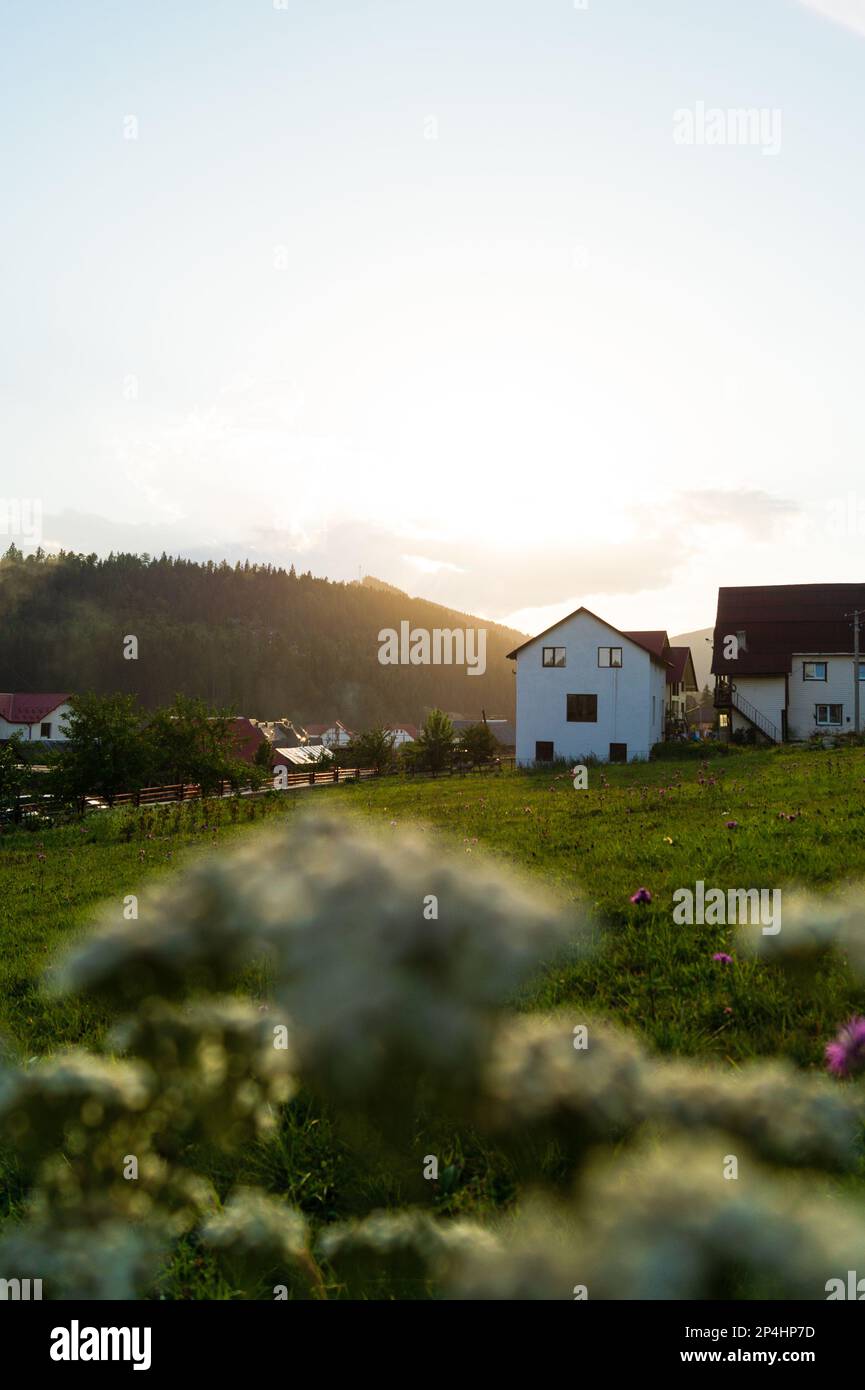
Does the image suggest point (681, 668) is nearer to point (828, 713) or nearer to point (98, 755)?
point (828, 713)

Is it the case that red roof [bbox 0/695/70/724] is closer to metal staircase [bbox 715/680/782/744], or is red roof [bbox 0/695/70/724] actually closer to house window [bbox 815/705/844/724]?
metal staircase [bbox 715/680/782/744]

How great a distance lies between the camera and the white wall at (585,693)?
3997 centimetres

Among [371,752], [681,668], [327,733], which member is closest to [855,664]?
[681,668]

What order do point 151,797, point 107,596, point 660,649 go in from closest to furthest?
point 151,797, point 660,649, point 107,596

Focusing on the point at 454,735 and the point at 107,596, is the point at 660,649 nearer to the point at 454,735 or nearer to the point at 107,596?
the point at 454,735

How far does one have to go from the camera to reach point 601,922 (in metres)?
6.07

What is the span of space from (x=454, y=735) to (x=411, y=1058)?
122 feet

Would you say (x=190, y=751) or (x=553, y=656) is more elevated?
(x=553, y=656)

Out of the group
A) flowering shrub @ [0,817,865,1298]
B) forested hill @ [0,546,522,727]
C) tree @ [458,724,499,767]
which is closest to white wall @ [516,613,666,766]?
tree @ [458,724,499,767]

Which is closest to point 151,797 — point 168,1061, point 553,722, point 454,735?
point 454,735

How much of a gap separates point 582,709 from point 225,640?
128396 millimetres

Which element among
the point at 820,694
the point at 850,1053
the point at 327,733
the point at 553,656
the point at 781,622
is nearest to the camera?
the point at 850,1053

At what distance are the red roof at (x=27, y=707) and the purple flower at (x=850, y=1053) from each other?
95.2m

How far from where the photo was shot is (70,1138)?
2.40 meters
